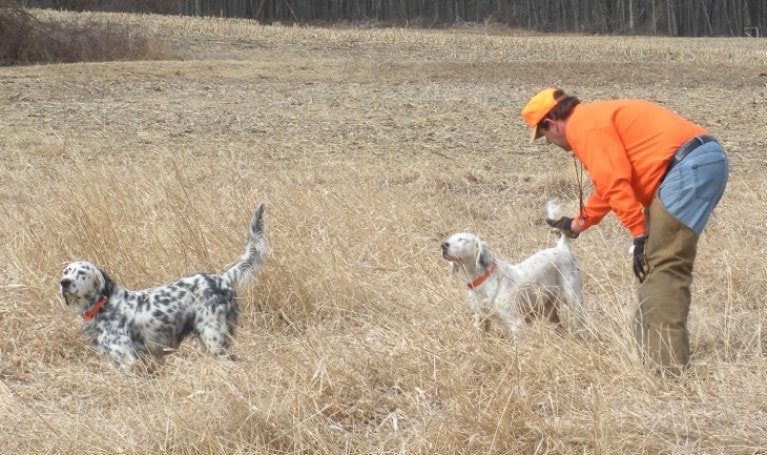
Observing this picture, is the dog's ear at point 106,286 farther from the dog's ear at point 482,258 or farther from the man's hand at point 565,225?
the man's hand at point 565,225

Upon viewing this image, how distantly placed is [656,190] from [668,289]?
0.50 m

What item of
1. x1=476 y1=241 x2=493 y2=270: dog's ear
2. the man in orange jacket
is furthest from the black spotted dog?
the man in orange jacket

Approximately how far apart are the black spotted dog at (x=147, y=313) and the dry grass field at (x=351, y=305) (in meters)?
0.12

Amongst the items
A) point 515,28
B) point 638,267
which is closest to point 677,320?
point 638,267

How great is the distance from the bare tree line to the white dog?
138 ft

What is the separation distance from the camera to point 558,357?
5203mm

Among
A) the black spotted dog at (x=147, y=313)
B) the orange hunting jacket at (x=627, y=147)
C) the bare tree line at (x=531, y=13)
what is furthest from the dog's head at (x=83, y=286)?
the bare tree line at (x=531, y=13)

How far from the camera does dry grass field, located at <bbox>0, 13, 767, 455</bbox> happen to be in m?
4.68

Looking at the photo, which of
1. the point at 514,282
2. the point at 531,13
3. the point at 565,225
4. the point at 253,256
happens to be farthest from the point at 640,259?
the point at 531,13

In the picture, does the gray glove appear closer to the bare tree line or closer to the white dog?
the white dog

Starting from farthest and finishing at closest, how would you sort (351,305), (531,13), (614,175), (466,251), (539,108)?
(531,13)
(351,305)
(466,251)
(539,108)
(614,175)

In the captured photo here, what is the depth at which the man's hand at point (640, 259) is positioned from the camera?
5570 millimetres

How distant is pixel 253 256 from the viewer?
660 cm

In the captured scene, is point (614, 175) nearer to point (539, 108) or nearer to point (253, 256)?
point (539, 108)
